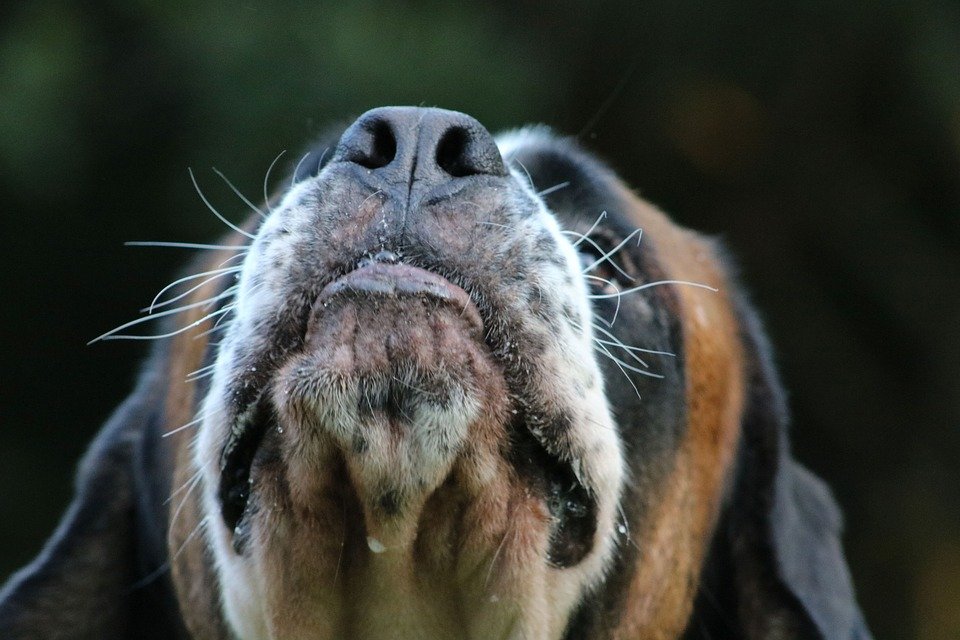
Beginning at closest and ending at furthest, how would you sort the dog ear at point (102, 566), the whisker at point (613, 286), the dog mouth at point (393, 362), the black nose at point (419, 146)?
the dog mouth at point (393, 362) → the black nose at point (419, 146) → the whisker at point (613, 286) → the dog ear at point (102, 566)

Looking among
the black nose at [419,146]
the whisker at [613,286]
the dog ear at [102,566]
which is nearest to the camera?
the black nose at [419,146]

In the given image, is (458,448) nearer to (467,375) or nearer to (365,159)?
(467,375)

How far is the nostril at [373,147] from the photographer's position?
2.37 m

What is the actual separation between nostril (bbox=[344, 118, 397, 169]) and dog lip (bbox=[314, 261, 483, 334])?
26 centimetres

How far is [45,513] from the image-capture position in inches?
277

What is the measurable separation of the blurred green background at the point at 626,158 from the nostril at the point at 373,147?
2755mm

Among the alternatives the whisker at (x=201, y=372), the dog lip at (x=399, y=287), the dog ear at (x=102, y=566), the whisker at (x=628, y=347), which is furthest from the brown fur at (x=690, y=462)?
the dog ear at (x=102, y=566)

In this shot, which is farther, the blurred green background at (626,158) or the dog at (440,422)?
the blurred green background at (626,158)

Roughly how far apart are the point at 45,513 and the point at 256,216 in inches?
178

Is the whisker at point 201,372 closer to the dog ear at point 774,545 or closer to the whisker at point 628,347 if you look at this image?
the whisker at point 628,347

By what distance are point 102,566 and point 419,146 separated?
158 centimetres

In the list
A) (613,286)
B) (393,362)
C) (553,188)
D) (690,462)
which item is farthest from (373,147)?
(690,462)

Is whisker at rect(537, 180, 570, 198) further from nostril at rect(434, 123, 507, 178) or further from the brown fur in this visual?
nostril at rect(434, 123, 507, 178)

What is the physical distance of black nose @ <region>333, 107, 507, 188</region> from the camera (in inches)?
Result: 91.3
